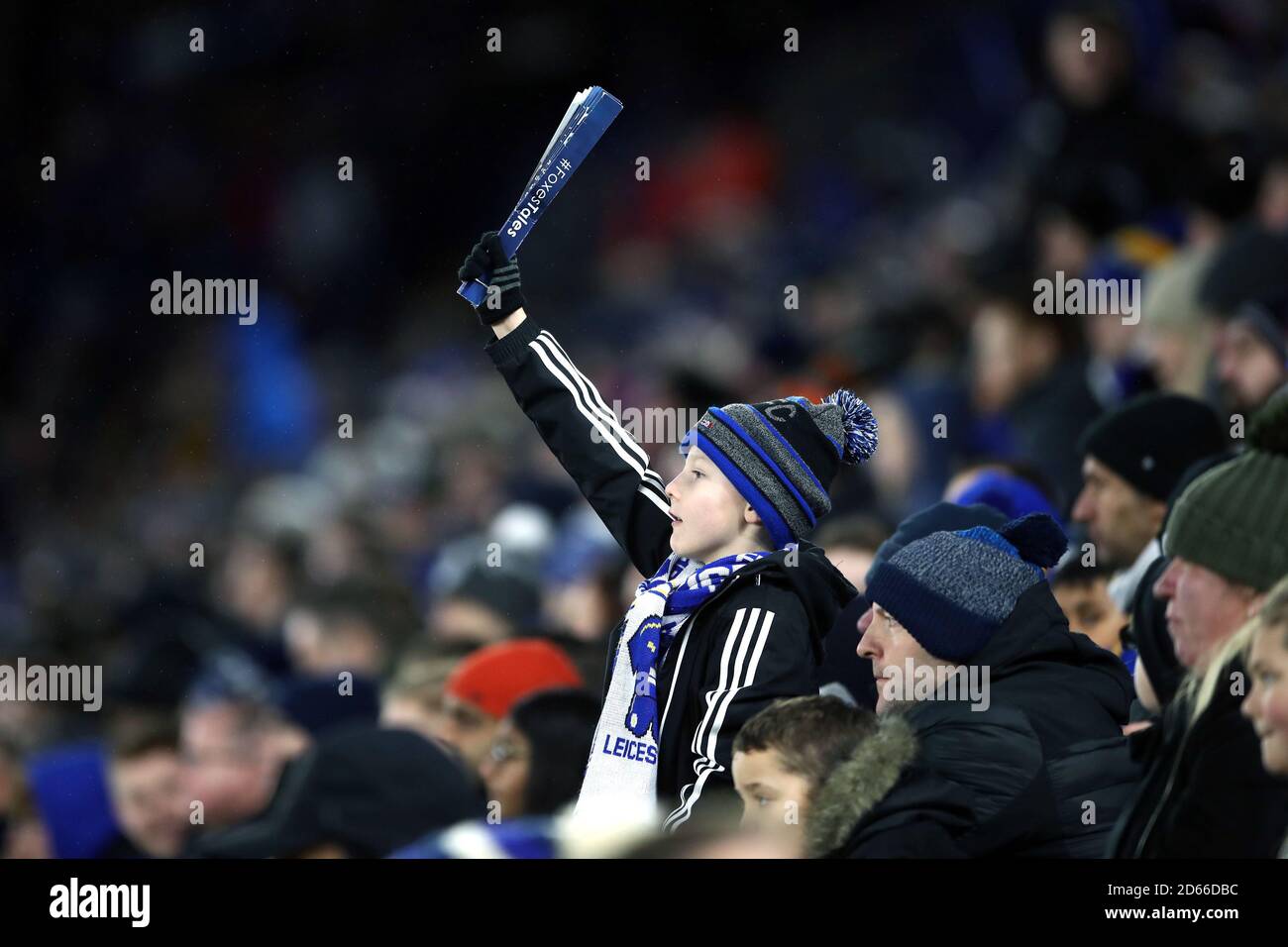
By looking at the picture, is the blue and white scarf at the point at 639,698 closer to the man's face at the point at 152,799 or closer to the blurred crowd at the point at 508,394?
the blurred crowd at the point at 508,394

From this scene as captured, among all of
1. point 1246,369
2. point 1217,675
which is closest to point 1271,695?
point 1217,675

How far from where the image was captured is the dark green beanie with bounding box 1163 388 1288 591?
10.1 ft

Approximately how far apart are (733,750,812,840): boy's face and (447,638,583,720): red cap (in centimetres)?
165

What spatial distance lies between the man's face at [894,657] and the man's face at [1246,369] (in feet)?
7.10

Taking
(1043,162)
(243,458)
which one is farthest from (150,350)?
(1043,162)

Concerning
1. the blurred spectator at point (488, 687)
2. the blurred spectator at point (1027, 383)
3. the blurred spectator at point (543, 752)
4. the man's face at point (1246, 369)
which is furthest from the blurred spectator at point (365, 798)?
the blurred spectator at point (1027, 383)

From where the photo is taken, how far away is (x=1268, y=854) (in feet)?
9.44

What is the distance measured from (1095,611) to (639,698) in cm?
136

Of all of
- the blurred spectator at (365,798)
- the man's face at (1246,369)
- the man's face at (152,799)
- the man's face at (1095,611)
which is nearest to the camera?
the blurred spectator at (365,798)

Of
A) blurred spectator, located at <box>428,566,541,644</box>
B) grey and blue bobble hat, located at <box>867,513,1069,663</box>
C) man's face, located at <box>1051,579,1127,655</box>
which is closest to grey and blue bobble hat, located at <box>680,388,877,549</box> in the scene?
grey and blue bobble hat, located at <box>867,513,1069,663</box>

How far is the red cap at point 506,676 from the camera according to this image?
185 inches

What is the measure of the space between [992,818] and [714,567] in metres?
0.65

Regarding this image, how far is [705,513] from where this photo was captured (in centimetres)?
351
